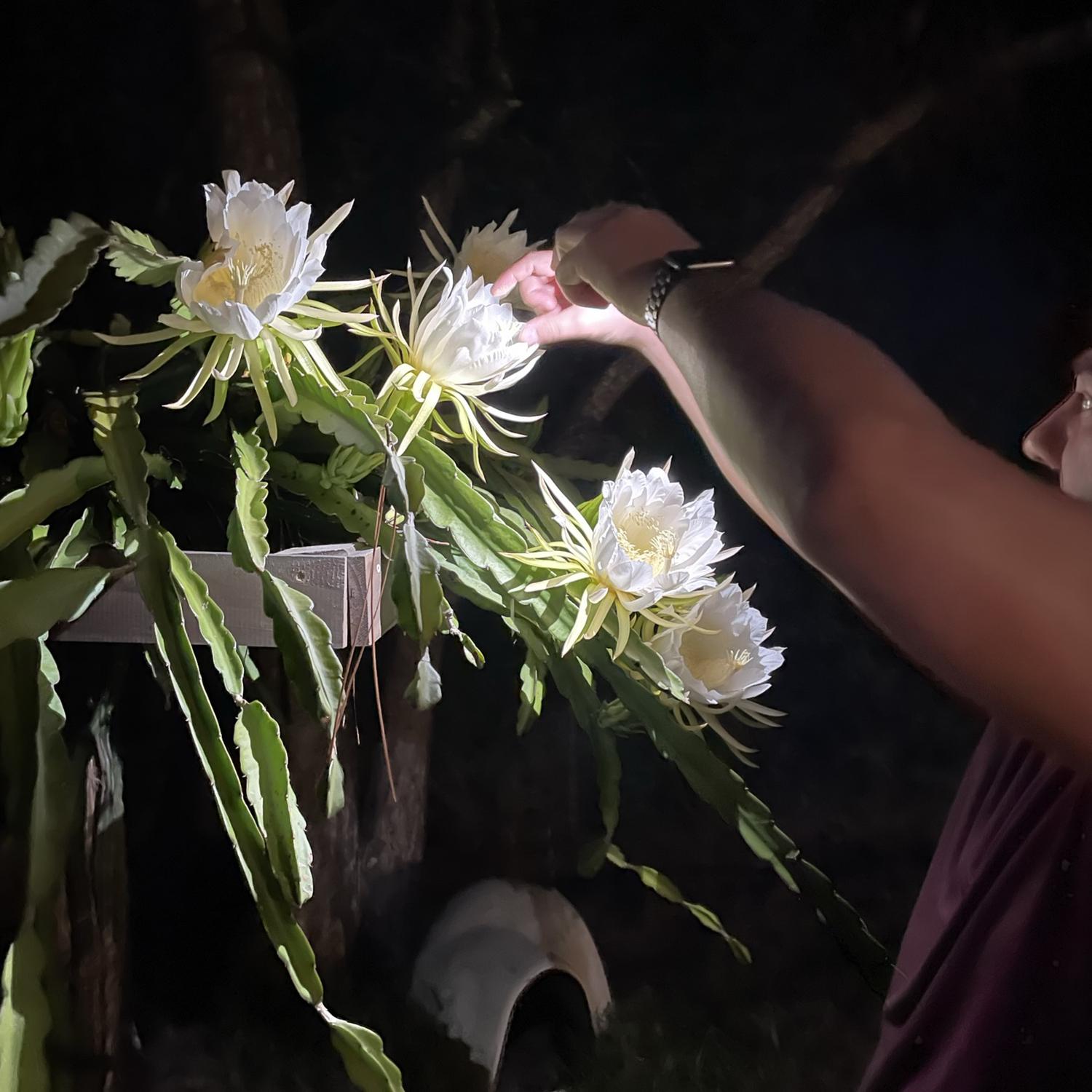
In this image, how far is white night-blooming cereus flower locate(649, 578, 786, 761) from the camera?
0.58 meters

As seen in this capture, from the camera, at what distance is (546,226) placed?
0.69 meters

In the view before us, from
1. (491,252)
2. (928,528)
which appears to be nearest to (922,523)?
(928,528)

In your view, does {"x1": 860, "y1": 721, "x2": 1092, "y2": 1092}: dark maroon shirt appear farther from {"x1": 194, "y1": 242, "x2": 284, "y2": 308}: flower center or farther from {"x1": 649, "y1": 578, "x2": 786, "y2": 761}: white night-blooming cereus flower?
{"x1": 194, "y1": 242, "x2": 284, "y2": 308}: flower center

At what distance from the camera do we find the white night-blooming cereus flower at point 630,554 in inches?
21.5

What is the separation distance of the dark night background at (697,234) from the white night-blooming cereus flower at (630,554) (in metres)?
0.10

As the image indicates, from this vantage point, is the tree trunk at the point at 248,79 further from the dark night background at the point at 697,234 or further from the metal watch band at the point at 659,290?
the metal watch band at the point at 659,290

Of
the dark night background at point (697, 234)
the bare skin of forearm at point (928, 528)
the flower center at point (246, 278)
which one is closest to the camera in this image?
the bare skin of forearm at point (928, 528)

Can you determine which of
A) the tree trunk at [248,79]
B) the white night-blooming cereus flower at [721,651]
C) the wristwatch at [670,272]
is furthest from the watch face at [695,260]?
the tree trunk at [248,79]

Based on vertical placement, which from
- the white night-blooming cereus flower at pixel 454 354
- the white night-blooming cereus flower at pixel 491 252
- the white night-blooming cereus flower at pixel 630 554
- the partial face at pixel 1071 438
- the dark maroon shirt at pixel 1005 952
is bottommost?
the dark maroon shirt at pixel 1005 952

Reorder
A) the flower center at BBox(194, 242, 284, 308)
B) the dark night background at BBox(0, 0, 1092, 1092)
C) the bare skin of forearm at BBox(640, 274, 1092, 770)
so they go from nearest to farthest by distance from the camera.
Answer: the bare skin of forearm at BBox(640, 274, 1092, 770) → the flower center at BBox(194, 242, 284, 308) → the dark night background at BBox(0, 0, 1092, 1092)

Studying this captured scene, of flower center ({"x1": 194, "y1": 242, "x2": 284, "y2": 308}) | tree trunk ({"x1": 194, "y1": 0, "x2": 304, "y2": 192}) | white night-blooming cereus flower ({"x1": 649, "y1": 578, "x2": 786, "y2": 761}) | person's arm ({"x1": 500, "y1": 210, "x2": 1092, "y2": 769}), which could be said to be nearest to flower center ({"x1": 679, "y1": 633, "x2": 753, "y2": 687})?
white night-blooming cereus flower ({"x1": 649, "y1": 578, "x2": 786, "y2": 761})

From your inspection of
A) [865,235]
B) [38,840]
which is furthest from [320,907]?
[865,235]

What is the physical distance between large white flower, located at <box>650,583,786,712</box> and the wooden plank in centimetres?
22

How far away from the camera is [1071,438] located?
554 mm
